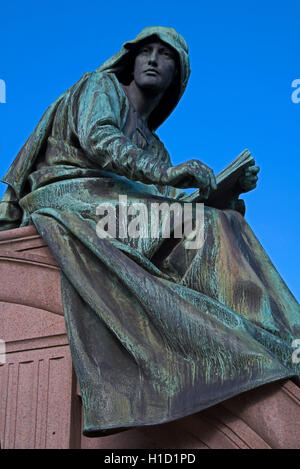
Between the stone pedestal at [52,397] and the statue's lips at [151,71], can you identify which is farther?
the statue's lips at [151,71]

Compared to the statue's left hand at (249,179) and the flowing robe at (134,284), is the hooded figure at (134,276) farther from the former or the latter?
the statue's left hand at (249,179)

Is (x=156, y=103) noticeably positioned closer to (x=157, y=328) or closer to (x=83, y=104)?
(x=83, y=104)

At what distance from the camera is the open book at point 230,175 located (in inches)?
295

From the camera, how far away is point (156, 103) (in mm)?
8133

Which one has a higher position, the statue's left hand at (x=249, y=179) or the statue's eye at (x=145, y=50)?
the statue's eye at (x=145, y=50)

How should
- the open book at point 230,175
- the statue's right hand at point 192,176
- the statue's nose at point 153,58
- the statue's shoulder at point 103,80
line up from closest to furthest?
the statue's right hand at point 192,176 < the open book at point 230,175 < the statue's shoulder at point 103,80 < the statue's nose at point 153,58

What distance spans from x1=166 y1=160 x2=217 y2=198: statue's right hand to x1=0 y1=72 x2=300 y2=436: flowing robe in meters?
0.12

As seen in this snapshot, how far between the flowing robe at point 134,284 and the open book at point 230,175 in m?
0.23

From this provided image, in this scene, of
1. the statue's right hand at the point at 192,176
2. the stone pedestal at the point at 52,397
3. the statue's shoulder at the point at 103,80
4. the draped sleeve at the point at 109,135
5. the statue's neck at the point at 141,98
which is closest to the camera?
the stone pedestal at the point at 52,397

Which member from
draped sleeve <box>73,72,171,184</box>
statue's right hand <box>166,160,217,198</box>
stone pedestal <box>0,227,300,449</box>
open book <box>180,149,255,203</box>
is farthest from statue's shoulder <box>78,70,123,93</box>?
stone pedestal <box>0,227,300,449</box>

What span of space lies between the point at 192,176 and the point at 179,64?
1582 millimetres

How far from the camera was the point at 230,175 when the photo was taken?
7504 mm

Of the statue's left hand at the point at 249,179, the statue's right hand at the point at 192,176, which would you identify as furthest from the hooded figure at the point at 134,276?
the statue's left hand at the point at 249,179

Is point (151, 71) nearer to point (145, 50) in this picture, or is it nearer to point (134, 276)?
point (145, 50)
